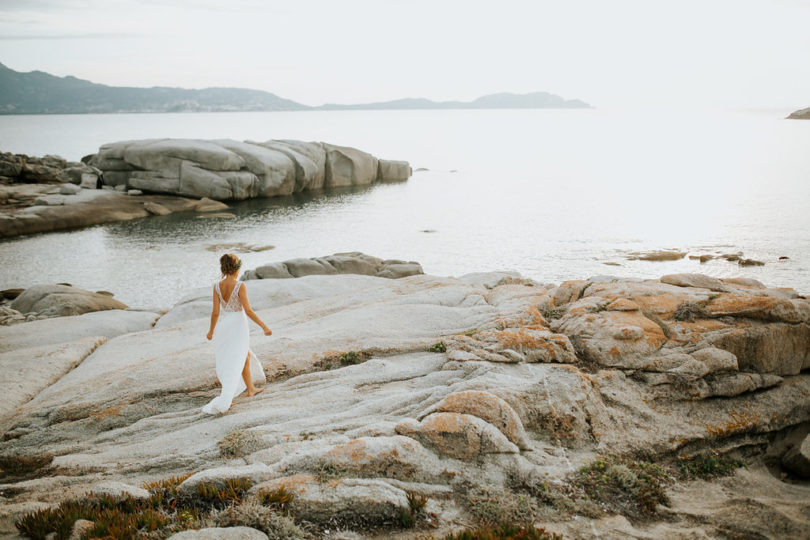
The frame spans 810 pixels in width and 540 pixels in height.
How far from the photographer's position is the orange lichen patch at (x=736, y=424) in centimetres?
997

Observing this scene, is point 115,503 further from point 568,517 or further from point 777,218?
point 777,218

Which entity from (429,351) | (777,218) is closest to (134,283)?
(429,351)

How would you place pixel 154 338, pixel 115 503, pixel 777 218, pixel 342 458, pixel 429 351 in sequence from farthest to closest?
pixel 777 218, pixel 154 338, pixel 429 351, pixel 342 458, pixel 115 503

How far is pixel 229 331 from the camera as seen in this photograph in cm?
1040

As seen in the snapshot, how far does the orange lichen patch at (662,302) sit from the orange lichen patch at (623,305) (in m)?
0.27

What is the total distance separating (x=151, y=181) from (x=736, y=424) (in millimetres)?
54873

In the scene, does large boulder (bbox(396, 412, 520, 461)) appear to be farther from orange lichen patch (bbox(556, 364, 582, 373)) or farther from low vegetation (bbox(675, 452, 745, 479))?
low vegetation (bbox(675, 452, 745, 479))

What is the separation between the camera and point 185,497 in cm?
741

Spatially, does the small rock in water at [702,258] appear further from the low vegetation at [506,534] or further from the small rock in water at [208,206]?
the small rock in water at [208,206]

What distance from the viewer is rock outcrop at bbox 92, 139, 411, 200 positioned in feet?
175

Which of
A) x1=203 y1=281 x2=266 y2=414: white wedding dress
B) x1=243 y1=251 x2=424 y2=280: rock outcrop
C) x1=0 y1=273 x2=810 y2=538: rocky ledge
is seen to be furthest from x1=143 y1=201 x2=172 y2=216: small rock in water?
x1=203 y1=281 x2=266 y2=414: white wedding dress

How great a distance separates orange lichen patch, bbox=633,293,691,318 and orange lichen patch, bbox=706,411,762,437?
2.87m

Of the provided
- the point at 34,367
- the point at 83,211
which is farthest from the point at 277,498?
the point at 83,211

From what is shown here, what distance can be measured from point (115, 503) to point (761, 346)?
502 inches
